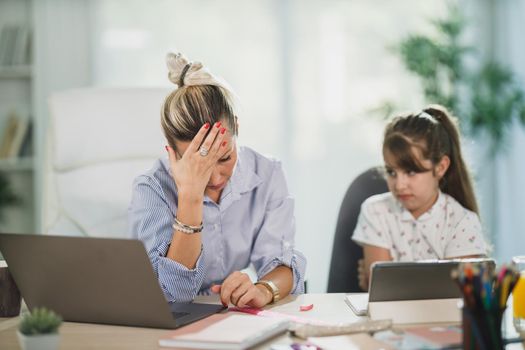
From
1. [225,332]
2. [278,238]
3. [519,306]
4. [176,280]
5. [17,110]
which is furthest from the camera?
[17,110]

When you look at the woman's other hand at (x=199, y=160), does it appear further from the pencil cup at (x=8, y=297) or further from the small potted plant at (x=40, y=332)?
the small potted plant at (x=40, y=332)

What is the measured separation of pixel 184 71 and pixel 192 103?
10 cm

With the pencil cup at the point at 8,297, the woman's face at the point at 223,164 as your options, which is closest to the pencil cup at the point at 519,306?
the woman's face at the point at 223,164

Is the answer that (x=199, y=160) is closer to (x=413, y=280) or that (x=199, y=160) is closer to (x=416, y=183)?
(x=413, y=280)

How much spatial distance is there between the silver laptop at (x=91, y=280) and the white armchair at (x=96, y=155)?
804 millimetres

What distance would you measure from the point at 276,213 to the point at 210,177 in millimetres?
226

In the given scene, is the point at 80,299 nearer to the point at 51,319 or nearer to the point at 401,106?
the point at 51,319

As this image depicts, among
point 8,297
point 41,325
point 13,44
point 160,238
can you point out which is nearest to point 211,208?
point 160,238

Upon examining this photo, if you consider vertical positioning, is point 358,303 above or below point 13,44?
below

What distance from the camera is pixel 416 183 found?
1977mm

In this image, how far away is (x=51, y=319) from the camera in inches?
42.8

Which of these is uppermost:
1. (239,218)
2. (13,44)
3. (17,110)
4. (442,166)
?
(13,44)

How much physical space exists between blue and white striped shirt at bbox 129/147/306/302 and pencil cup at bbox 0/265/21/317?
12.6 inches

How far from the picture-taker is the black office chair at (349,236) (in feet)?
6.68
